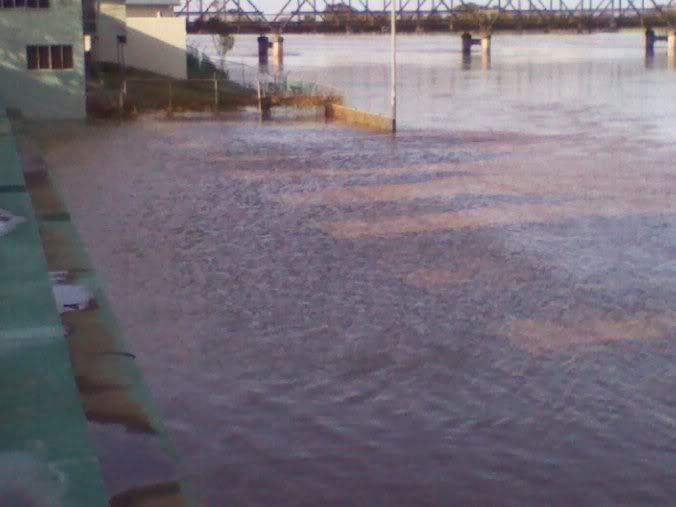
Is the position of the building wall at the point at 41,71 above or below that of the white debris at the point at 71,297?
above

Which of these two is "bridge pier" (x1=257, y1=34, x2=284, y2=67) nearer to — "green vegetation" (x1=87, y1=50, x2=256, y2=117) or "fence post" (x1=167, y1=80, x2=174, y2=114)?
"green vegetation" (x1=87, y1=50, x2=256, y2=117)

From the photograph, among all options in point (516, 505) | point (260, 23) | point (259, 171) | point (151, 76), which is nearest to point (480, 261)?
point (516, 505)

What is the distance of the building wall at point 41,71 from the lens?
147ft

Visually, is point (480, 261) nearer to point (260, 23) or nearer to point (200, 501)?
point (200, 501)

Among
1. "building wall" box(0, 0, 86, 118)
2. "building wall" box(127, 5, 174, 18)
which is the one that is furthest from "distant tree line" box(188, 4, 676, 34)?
"building wall" box(0, 0, 86, 118)

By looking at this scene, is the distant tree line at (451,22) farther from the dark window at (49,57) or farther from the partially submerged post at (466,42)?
the dark window at (49,57)

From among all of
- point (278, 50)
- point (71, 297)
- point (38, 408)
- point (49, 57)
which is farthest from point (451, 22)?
point (38, 408)

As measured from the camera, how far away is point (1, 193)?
2341 cm

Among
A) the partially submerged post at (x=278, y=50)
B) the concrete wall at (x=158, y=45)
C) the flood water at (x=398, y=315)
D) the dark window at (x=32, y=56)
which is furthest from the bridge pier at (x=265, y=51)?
the flood water at (x=398, y=315)

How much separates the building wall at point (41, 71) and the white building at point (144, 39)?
18.2m

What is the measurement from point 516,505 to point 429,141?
3191 cm

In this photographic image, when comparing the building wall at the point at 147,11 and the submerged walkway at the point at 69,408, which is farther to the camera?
the building wall at the point at 147,11

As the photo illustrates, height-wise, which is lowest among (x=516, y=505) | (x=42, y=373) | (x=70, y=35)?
(x=516, y=505)

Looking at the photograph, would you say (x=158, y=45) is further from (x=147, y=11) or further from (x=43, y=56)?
(x=43, y=56)
